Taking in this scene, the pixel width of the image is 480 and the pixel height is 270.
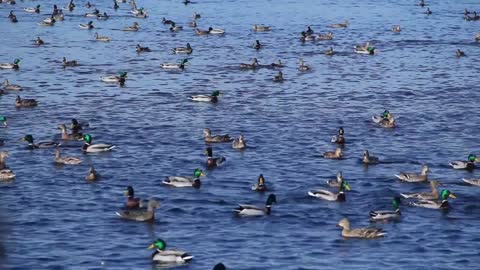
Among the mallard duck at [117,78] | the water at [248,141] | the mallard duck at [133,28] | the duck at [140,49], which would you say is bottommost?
the water at [248,141]

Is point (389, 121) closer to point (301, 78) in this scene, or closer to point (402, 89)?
point (402, 89)

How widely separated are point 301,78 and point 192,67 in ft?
27.1

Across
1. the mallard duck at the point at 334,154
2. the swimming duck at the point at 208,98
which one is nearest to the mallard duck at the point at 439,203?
the mallard duck at the point at 334,154

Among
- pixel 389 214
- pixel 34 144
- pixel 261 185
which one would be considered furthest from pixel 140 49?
pixel 389 214

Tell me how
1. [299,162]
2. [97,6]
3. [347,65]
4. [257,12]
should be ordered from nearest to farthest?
[299,162], [347,65], [257,12], [97,6]

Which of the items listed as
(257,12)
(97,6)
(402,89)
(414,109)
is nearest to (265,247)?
(414,109)

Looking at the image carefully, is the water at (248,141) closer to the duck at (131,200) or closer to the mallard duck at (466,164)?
the mallard duck at (466,164)

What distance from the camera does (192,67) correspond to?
68.1m

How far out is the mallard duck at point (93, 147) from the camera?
142ft

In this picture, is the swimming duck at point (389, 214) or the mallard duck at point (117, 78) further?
the mallard duck at point (117, 78)

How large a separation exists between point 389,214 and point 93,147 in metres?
15.1

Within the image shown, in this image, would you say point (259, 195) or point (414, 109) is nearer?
point (259, 195)

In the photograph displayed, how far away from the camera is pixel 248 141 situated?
150 feet

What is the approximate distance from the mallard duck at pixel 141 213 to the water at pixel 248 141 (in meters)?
0.33
